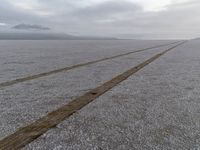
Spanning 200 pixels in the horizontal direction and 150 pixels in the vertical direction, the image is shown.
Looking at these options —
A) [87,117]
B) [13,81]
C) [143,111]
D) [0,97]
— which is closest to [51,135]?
[87,117]

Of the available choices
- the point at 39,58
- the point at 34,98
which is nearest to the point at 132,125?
the point at 34,98

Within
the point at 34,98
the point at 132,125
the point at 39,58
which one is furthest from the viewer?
the point at 39,58

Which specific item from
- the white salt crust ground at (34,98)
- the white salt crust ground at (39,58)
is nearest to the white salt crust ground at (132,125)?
the white salt crust ground at (34,98)

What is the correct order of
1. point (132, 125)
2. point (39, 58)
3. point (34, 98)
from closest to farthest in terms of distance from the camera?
point (132, 125) < point (34, 98) < point (39, 58)

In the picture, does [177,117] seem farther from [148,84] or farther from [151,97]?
[148,84]

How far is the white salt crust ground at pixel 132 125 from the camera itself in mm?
2707

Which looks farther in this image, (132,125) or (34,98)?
(34,98)

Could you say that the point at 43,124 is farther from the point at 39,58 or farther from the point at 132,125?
the point at 39,58

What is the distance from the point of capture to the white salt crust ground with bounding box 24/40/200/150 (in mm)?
2707

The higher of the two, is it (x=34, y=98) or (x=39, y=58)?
(x=34, y=98)

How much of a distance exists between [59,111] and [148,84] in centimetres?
314

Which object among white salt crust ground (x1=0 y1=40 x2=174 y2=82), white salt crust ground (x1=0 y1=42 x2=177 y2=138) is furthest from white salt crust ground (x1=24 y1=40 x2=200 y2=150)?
white salt crust ground (x1=0 y1=40 x2=174 y2=82)

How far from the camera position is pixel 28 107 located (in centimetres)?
415

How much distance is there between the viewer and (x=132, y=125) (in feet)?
10.7
